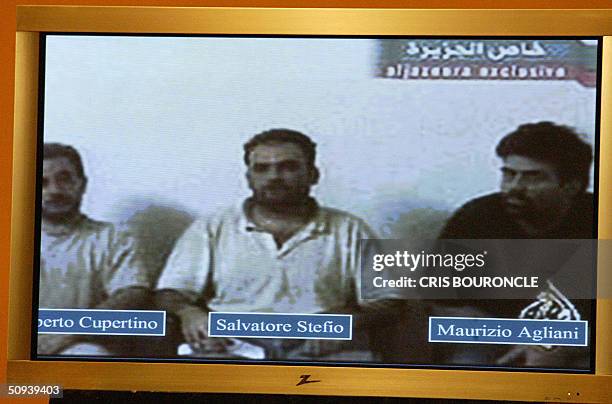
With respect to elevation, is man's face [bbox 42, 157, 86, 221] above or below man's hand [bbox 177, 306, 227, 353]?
above

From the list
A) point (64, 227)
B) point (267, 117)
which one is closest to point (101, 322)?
point (64, 227)

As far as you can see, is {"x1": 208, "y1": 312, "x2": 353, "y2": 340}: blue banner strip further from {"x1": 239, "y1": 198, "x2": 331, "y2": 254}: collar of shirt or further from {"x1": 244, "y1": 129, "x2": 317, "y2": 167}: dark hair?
{"x1": 244, "y1": 129, "x2": 317, "y2": 167}: dark hair

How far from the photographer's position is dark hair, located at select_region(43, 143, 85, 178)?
2430 mm

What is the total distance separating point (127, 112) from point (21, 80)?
0.27 metres

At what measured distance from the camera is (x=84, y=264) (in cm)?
242

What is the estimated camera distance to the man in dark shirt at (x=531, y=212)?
2.35m

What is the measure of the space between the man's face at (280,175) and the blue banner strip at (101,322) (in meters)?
0.38

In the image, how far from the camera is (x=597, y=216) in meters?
2.34

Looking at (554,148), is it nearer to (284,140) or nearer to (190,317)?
(284,140)

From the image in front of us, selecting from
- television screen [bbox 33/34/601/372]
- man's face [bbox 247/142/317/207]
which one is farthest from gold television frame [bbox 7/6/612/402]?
man's face [bbox 247/142/317/207]

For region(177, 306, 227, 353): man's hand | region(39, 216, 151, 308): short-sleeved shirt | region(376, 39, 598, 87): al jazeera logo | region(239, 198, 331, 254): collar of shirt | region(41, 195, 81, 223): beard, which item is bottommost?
region(177, 306, 227, 353): man's hand

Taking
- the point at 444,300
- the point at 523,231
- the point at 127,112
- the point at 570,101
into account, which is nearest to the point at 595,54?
the point at 570,101

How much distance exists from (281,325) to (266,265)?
0.48 ft

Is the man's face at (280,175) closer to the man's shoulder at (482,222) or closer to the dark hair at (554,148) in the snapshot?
the man's shoulder at (482,222)
